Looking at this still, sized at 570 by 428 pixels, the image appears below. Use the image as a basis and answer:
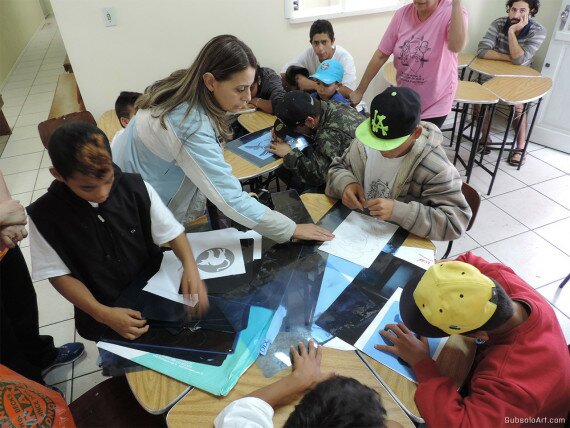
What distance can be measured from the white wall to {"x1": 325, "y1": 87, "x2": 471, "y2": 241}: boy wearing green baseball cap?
2361 mm

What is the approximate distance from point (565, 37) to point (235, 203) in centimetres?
372

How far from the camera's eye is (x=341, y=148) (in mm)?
2123

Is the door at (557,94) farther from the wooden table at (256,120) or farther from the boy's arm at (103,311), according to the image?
the boy's arm at (103,311)

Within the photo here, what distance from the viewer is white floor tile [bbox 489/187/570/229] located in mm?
2922

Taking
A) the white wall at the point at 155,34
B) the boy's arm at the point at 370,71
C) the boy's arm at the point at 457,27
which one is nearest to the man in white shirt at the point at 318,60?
the boy's arm at the point at 370,71

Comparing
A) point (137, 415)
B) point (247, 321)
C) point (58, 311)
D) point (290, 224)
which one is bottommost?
point (58, 311)

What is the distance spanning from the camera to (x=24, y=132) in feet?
15.1

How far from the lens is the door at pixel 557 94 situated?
3434 mm

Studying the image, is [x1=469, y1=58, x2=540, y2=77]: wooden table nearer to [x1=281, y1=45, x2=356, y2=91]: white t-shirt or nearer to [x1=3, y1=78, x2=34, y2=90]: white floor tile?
[x1=281, y1=45, x2=356, y2=91]: white t-shirt

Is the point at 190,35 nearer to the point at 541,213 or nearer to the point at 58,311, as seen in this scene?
the point at 58,311

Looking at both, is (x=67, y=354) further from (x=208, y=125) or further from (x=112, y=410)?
(x=208, y=125)

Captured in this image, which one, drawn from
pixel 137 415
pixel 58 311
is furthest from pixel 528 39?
pixel 58 311

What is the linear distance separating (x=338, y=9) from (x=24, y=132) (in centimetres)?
391

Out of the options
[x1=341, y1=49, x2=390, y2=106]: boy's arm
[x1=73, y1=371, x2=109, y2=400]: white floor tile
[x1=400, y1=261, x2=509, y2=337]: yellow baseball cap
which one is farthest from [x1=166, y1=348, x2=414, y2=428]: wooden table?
[x1=341, y1=49, x2=390, y2=106]: boy's arm
